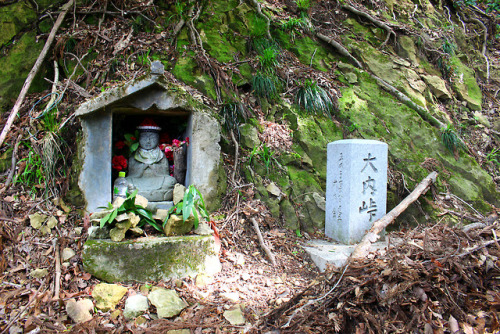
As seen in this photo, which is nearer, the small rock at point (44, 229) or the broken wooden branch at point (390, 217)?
the broken wooden branch at point (390, 217)

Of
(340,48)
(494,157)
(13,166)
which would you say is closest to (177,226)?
(13,166)

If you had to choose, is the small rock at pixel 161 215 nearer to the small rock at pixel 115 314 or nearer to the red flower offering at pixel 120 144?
the small rock at pixel 115 314

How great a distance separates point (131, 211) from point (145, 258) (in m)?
0.53

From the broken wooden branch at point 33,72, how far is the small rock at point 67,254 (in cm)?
204

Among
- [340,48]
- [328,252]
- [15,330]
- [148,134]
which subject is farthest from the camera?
[340,48]

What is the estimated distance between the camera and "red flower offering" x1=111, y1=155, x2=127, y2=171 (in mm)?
4630

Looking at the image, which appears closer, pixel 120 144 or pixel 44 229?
pixel 44 229

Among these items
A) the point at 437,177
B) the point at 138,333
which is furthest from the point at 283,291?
the point at 437,177

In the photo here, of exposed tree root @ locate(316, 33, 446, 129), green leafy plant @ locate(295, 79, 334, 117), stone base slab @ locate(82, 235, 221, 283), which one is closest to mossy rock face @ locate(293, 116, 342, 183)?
green leafy plant @ locate(295, 79, 334, 117)

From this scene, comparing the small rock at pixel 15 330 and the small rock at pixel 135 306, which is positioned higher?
the small rock at pixel 135 306

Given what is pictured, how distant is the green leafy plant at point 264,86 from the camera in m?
5.48

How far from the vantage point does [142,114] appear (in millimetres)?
4723

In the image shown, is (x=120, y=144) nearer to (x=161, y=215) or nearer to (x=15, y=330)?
(x=161, y=215)

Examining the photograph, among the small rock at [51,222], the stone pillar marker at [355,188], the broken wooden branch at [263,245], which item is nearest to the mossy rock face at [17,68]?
the small rock at [51,222]
